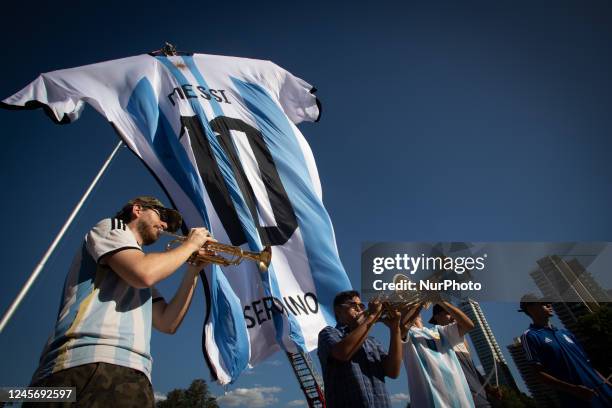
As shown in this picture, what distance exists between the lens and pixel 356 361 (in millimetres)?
3361

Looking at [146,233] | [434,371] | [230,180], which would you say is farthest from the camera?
[230,180]

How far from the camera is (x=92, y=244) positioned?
179 cm

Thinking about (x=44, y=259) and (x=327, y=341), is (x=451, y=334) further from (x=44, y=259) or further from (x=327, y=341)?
(x=44, y=259)

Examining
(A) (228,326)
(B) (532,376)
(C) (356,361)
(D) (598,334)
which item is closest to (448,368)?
(B) (532,376)

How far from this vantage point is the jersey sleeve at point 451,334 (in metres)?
4.98

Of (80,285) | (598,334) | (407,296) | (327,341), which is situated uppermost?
(598,334)

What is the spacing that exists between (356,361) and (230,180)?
8.53ft

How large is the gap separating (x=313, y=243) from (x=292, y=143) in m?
1.69

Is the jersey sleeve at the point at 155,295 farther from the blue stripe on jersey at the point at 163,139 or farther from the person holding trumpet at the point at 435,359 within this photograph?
the person holding trumpet at the point at 435,359

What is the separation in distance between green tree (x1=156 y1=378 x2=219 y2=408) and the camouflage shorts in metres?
58.9

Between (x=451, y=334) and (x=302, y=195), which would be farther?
(x=302, y=195)

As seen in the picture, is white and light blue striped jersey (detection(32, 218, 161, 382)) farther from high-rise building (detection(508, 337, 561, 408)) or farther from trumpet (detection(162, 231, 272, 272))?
high-rise building (detection(508, 337, 561, 408))

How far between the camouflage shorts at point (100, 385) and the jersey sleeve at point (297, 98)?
515 centimetres

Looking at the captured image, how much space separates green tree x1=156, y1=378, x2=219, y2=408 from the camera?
51.5 metres
